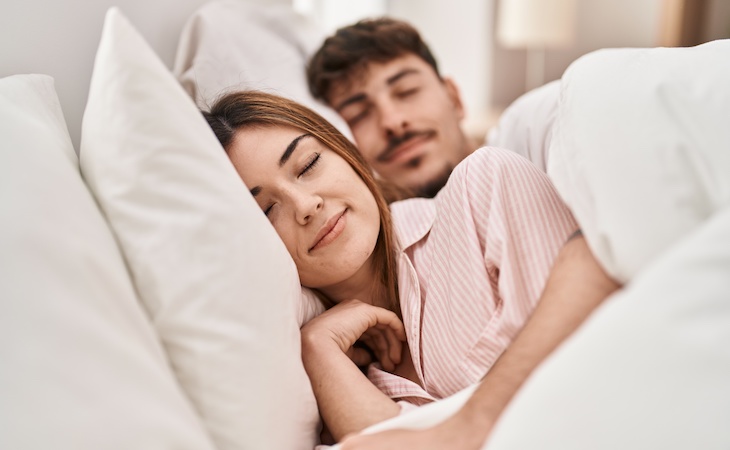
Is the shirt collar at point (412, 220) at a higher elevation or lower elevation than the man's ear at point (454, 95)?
higher

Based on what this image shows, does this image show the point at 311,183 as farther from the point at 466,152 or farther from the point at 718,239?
the point at 466,152

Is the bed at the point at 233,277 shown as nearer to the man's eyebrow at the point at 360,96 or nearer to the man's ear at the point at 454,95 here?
the man's eyebrow at the point at 360,96

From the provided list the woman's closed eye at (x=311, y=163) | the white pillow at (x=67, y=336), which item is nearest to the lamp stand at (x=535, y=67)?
the woman's closed eye at (x=311, y=163)

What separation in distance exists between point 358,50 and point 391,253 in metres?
0.75

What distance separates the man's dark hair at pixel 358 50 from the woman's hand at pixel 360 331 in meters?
0.73

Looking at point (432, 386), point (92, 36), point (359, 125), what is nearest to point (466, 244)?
point (432, 386)

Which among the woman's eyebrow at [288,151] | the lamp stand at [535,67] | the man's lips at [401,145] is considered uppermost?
the woman's eyebrow at [288,151]

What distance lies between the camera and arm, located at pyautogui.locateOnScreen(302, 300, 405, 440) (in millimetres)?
710

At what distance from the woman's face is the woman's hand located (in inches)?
2.6

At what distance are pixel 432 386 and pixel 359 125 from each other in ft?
2.93

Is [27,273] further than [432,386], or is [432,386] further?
[432,386]

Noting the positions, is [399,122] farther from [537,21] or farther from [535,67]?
[535,67]

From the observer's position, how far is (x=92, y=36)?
39.5 inches

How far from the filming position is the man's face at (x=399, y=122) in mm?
1528
